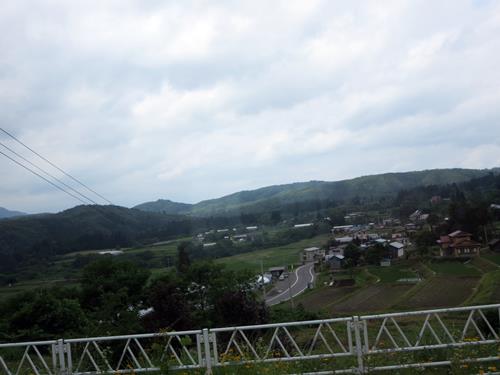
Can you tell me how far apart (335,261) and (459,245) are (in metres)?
8.37

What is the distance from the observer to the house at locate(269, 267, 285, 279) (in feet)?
96.2

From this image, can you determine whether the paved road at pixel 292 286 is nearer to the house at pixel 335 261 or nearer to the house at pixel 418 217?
the house at pixel 335 261

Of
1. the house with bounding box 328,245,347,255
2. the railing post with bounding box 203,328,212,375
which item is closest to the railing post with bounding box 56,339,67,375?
the railing post with bounding box 203,328,212,375

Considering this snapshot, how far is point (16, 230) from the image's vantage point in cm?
3478

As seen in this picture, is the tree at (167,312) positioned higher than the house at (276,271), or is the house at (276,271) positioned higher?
the tree at (167,312)

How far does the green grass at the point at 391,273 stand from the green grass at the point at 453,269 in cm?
154

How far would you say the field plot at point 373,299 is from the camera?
20984mm

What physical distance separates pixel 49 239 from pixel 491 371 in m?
39.5

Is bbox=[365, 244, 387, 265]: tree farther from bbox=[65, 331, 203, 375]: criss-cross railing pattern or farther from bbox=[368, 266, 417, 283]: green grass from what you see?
bbox=[65, 331, 203, 375]: criss-cross railing pattern

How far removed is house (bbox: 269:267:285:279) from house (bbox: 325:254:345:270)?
151 inches

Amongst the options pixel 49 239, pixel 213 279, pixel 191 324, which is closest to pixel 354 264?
pixel 213 279

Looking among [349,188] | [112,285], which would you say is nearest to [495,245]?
[112,285]

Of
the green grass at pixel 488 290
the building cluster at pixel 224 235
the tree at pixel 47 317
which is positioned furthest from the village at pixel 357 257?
the tree at pixel 47 317

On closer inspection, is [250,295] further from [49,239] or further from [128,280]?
[49,239]
